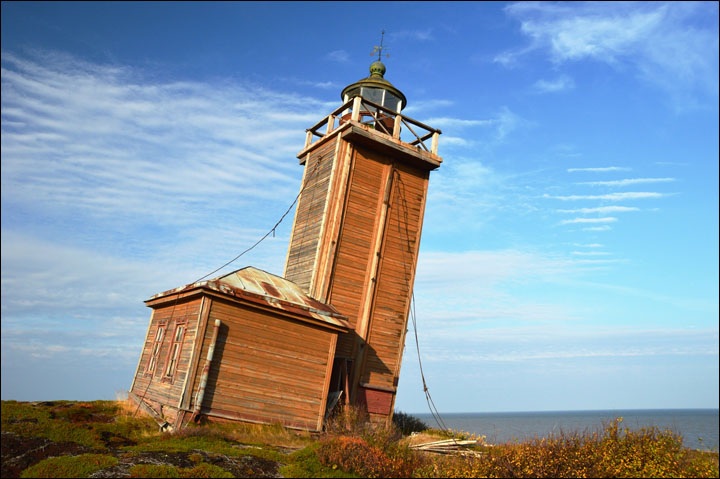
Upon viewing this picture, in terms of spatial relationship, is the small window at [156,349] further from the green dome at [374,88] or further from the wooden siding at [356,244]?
the green dome at [374,88]

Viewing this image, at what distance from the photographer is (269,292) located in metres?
16.7

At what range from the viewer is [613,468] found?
11789 mm

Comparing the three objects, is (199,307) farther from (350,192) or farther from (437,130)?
(437,130)

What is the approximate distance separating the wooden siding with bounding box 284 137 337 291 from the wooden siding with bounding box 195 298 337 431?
10.1 ft

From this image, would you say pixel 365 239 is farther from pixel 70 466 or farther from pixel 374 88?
pixel 70 466

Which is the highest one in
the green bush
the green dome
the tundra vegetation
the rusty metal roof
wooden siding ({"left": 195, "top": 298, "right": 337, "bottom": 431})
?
the green dome

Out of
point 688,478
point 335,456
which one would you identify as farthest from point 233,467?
point 688,478

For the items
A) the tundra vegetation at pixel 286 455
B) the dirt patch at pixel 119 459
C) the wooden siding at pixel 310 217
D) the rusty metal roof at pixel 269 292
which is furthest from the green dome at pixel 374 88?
the dirt patch at pixel 119 459

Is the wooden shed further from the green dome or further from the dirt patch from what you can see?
the green dome

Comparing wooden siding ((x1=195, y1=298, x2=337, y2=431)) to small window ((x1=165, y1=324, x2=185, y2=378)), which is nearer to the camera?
wooden siding ((x1=195, y1=298, x2=337, y2=431))

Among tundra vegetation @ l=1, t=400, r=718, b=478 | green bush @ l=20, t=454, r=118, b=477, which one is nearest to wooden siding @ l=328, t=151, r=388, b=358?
tundra vegetation @ l=1, t=400, r=718, b=478

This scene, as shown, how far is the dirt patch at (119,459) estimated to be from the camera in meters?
10.3

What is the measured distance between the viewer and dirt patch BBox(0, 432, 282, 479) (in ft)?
33.8

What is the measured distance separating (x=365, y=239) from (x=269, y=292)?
503 centimetres
